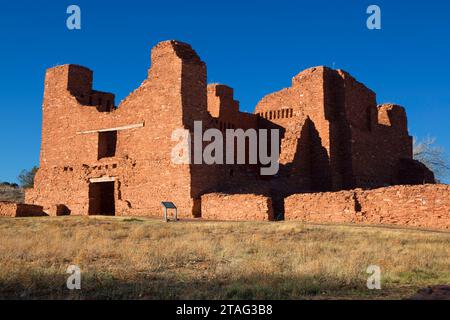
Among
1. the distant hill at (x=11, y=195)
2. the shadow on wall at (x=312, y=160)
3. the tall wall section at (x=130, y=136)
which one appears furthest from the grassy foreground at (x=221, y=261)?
the distant hill at (x=11, y=195)

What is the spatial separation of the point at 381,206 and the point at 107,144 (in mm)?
12921

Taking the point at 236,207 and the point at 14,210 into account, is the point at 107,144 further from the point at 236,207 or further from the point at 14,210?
the point at 236,207

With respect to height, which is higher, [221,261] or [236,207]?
[236,207]

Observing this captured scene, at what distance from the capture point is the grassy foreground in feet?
22.7

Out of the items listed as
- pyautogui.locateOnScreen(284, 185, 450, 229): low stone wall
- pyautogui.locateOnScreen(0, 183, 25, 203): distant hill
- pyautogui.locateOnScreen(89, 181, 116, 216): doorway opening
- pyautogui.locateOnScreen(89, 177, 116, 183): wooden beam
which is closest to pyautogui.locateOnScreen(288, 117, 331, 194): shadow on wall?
pyautogui.locateOnScreen(284, 185, 450, 229): low stone wall

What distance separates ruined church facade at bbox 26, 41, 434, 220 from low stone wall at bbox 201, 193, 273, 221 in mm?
198

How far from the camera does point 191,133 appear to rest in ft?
66.9

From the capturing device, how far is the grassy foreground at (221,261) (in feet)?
22.7

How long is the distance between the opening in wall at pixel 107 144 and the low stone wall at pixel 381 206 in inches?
364

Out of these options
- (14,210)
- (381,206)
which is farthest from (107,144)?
(381,206)

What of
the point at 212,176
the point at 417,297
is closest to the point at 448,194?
the point at 212,176

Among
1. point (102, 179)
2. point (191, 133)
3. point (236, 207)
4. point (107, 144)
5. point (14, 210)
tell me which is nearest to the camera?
point (236, 207)

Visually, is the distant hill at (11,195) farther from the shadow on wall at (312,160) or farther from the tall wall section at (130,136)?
the shadow on wall at (312,160)
